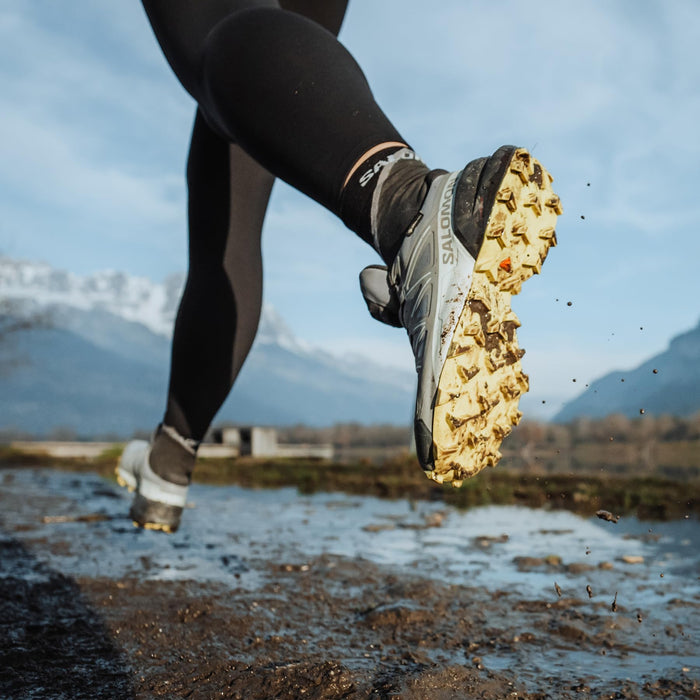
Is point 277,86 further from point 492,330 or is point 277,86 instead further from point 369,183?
point 492,330

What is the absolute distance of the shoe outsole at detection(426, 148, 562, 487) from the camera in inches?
29.2

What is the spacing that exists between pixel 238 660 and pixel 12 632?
44 centimetres

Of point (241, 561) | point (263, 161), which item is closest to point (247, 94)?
point (263, 161)

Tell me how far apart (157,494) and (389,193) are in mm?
1055

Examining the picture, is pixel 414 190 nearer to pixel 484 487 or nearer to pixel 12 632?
pixel 12 632

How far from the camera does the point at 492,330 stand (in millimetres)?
778

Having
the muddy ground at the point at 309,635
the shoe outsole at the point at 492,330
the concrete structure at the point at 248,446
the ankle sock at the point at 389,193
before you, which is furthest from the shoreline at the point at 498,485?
the concrete structure at the point at 248,446

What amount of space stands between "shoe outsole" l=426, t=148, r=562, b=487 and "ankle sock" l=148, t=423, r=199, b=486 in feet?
3.03

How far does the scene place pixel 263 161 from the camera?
878 millimetres

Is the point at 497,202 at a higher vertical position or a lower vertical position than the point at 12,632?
higher

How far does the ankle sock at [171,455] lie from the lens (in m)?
1.58

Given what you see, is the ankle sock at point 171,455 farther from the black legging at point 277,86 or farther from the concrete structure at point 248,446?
the concrete structure at point 248,446

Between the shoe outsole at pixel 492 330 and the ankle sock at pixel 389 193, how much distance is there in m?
0.10

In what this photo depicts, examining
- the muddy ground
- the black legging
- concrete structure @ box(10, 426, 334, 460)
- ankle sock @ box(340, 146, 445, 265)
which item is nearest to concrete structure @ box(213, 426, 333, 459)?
concrete structure @ box(10, 426, 334, 460)
